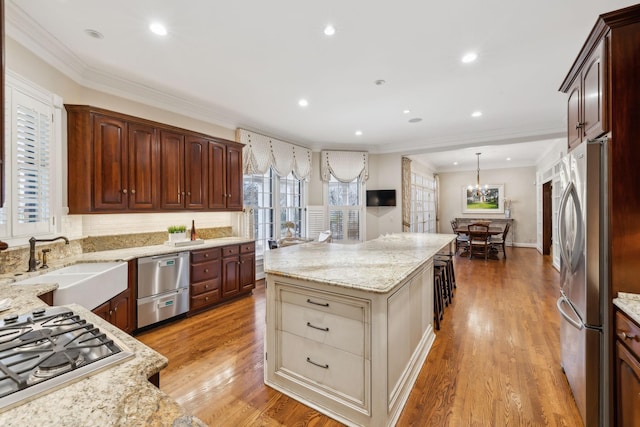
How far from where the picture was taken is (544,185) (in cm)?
749

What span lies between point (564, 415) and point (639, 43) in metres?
2.26

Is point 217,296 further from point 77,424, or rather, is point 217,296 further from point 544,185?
point 544,185

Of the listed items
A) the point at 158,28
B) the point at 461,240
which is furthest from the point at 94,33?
the point at 461,240

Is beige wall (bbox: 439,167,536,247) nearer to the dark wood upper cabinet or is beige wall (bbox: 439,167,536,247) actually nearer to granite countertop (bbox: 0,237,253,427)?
the dark wood upper cabinet

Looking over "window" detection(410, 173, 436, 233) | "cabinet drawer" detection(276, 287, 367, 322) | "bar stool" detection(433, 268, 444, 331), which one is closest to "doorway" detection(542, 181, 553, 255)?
"window" detection(410, 173, 436, 233)

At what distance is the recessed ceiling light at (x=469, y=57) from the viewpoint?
273 cm

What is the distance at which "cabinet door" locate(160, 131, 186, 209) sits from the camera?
344cm

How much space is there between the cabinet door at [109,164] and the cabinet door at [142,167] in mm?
71

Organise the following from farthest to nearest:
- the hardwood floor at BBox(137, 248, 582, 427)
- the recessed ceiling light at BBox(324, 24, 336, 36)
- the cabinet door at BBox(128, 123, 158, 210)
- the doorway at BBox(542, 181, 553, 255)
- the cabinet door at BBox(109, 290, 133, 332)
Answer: the doorway at BBox(542, 181, 553, 255), the cabinet door at BBox(128, 123, 158, 210), the cabinet door at BBox(109, 290, 133, 332), the recessed ceiling light at BBox(324, 24, 336, 36), the hardwood floor at BBox(137, 248, 582, 427)

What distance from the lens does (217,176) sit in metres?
4.09

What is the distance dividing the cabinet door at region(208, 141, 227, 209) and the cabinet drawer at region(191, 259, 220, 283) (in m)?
0.85

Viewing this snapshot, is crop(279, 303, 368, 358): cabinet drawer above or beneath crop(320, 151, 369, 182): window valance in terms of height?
beneath

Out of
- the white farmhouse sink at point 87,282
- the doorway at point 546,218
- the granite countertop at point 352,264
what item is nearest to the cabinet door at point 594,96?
the granite countertop at point 352,264

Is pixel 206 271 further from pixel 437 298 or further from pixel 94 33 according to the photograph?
pixel 437 298
